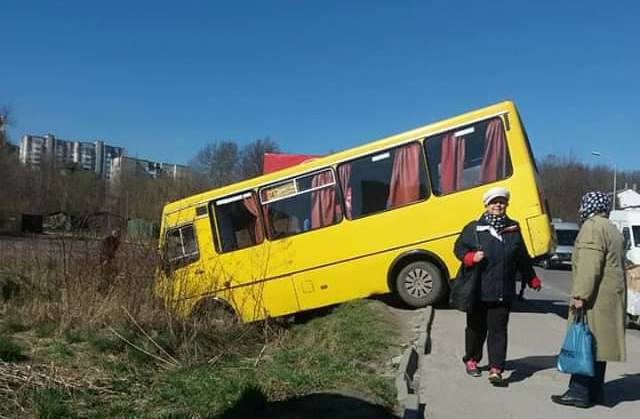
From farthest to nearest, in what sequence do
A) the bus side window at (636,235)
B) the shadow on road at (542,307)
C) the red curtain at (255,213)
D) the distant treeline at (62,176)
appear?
the distant treeline at (62,176)
the bus side window at (636,235)
the shadow on road at (542,307)
the red curtain at (255,213)

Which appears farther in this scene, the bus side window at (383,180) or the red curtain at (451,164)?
the bus side window at (383,180)

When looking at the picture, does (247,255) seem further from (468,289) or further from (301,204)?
(468,289)

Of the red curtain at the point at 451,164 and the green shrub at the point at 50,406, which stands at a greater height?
the red curtain at the point at 451,164

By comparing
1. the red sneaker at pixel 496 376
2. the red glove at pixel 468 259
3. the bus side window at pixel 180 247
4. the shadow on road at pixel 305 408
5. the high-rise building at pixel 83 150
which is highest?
the high-rise building at pixel 83 150

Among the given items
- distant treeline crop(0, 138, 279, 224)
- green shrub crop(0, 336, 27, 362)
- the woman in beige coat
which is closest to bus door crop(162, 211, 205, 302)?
green shrub crop(0, 336, 27, 362)

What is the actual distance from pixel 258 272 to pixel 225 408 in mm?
7113

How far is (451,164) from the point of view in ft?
38.6

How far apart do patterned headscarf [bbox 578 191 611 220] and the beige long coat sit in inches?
5.2

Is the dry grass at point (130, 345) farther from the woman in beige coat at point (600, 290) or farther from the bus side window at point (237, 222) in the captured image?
the bus side window at point (237, 222)

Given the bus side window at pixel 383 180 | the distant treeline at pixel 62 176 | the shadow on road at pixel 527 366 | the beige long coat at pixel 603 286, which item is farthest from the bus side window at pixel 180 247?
the distant treeline at pixel 62 176

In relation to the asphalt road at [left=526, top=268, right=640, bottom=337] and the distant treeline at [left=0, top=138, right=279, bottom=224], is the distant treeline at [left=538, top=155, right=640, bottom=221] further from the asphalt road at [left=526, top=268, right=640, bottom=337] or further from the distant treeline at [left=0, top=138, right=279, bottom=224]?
the asphalt road at [left=526, top=268, right=640, bottom=337]

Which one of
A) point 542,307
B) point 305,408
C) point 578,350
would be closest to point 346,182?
point 542,307

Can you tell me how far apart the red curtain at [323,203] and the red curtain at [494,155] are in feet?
9.33

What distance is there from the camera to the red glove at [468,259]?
6.07 meters
